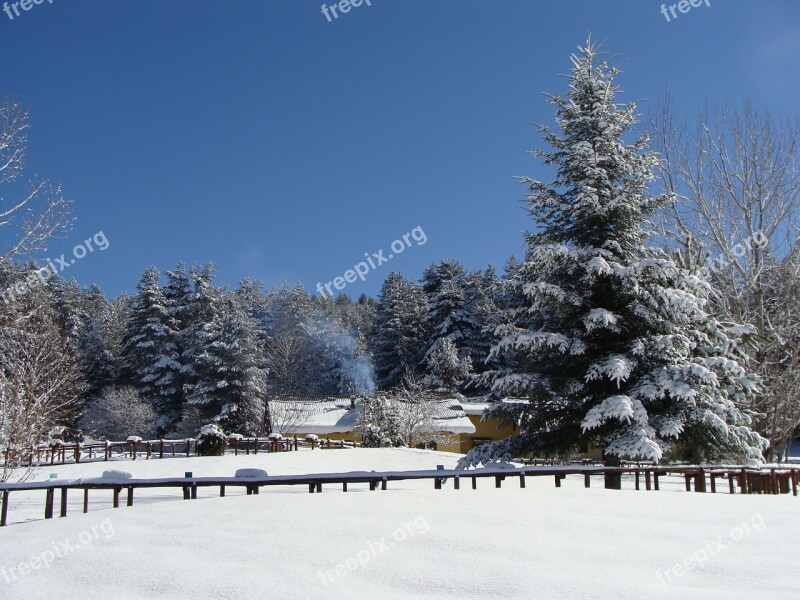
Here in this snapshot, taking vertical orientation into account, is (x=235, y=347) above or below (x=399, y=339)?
below

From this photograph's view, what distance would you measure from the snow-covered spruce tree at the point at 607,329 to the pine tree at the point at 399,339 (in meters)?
49.6

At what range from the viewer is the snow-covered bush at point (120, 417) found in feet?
165

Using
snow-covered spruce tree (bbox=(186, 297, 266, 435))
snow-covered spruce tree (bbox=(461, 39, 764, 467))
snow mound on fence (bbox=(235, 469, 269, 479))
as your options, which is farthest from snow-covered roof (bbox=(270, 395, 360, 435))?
snow mound on fence (bbox=(235, 469, 269, 479))

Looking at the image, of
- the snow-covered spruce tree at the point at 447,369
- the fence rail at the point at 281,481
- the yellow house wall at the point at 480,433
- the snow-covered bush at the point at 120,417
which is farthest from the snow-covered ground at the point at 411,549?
the snow-covered spruce tree at the point at 447,369

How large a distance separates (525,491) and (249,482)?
516 centimetres

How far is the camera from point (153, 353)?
59500mm

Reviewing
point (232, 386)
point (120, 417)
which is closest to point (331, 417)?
point (232, 386)

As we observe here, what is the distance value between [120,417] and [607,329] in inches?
1679

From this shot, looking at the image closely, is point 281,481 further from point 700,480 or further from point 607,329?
point 700,480

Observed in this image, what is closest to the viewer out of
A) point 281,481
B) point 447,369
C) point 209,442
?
point 281,481

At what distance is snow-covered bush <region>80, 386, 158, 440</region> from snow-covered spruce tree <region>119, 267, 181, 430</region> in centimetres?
218

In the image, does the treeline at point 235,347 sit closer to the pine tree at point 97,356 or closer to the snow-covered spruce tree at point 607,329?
the pine tree at point 97,356

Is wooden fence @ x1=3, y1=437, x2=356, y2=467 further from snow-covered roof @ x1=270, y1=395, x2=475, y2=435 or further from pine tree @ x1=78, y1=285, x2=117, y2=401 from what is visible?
pine tree @ x1=78, y1=285, x2=117, y2=401

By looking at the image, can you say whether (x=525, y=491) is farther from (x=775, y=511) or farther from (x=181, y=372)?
(x=181, y=372)
